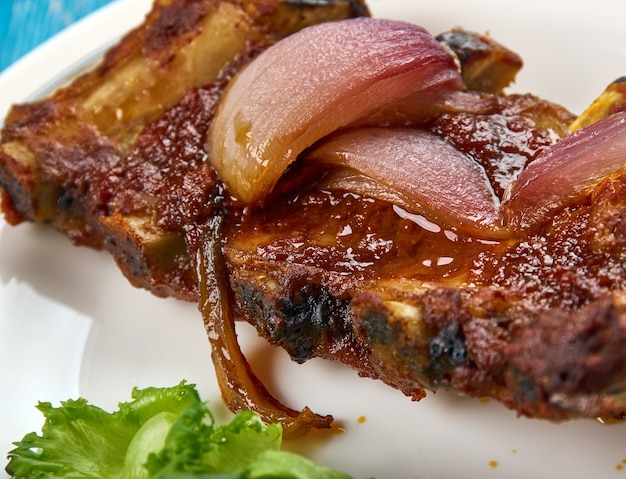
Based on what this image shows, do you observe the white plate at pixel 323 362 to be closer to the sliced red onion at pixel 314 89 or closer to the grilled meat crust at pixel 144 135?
the grilled meat crust at pixel 144 135

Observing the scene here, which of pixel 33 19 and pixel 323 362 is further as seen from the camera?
pixel 33 19

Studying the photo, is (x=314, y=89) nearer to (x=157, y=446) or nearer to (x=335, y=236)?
(x=335, y=236)

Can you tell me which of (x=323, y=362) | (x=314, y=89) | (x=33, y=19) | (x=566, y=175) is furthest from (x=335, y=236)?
(x=33, y=19)

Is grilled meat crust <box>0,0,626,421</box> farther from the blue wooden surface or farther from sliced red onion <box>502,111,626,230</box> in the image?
the blue wooden surface

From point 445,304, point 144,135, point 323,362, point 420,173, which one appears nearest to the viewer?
point 445,304

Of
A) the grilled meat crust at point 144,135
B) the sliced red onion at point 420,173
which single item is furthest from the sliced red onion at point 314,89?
the grilled meat crust at point 144,135

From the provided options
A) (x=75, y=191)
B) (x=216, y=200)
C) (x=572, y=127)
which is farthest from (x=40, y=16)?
(x=572, y=127)
